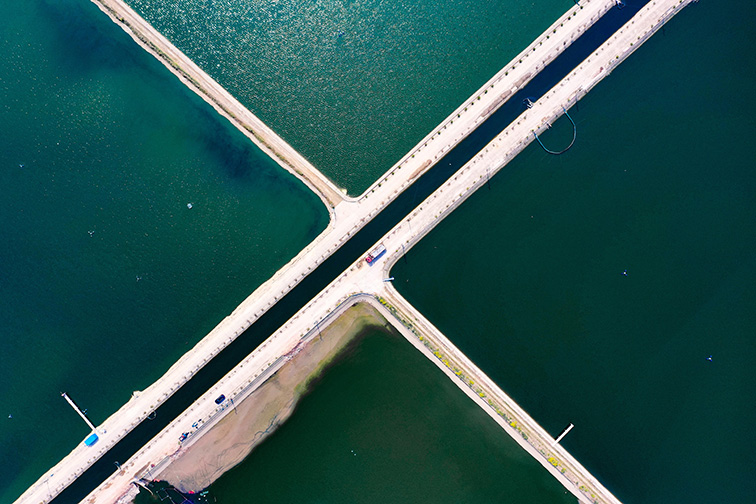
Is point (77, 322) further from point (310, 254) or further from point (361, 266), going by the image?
point (361, 266)

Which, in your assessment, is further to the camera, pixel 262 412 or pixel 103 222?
pixel 103 222

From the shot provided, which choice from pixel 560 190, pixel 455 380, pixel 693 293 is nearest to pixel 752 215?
pixel 693 293

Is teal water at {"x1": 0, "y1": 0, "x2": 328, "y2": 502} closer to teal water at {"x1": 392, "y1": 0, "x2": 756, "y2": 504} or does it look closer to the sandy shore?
the sandy shore

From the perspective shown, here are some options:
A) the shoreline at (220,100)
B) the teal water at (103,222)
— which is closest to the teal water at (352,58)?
the shoreline at (220,100)

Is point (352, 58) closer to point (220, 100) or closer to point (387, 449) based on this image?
point (220, 100)

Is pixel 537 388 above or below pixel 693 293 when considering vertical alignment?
above

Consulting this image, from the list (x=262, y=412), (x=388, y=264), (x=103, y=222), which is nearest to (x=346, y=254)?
(x=388, y=264)
